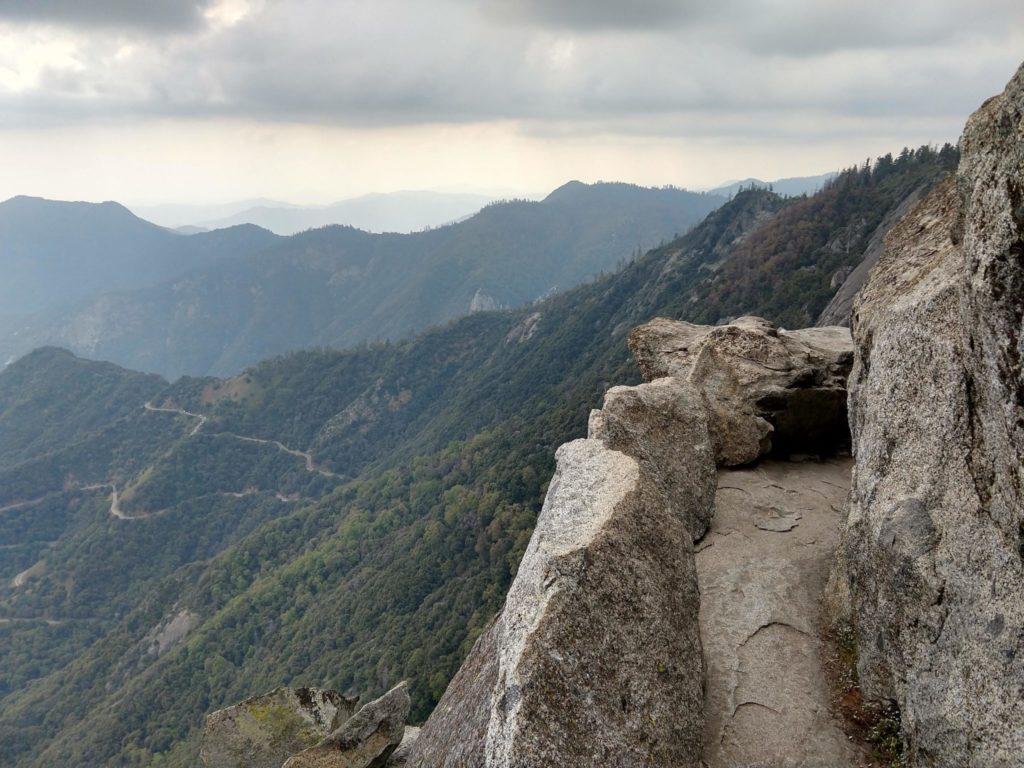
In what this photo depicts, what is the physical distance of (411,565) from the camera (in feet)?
429

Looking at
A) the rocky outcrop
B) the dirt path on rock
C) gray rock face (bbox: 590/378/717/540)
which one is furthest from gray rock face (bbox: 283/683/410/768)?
the rocky outcrop

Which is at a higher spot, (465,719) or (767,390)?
(767,390)

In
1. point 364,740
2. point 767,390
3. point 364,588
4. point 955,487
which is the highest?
point 955,487

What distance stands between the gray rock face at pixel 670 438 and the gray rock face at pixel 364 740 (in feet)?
25.8

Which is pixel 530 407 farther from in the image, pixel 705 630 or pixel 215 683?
pixel 705 630

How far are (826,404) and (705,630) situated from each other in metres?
9.90

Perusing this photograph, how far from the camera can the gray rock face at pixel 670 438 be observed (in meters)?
14.9

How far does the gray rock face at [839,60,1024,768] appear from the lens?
726cm

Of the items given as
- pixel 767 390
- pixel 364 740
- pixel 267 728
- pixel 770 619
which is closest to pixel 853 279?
pixel 767 390

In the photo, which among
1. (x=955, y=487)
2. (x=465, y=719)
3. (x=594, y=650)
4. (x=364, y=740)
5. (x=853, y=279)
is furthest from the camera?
(x=853, y=279)

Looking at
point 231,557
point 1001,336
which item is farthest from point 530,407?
point 1001,336

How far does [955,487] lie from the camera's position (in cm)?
901

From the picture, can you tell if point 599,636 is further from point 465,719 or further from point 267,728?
point 267,728

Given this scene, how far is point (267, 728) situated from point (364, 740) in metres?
3.48
